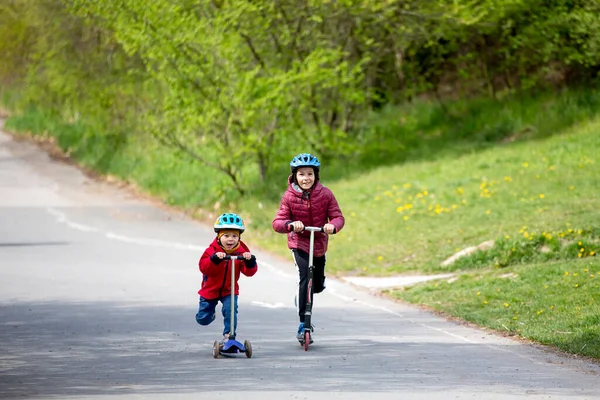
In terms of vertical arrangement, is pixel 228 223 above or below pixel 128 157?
below

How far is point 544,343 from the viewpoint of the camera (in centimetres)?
1205

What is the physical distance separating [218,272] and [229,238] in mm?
397

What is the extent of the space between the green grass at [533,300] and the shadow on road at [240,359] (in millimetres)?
855

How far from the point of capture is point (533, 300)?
48.7 ft

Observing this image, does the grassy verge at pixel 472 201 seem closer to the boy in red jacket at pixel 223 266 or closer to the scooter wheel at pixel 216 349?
the boy in red jacket at pixel 223 266

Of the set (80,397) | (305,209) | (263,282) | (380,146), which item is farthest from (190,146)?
(80,397)

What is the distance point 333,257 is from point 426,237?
1.57 m

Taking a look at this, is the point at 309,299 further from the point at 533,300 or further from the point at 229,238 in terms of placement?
the point at 533,300

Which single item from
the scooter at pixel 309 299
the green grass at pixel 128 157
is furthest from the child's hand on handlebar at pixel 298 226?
the green grass at pixel 128 157

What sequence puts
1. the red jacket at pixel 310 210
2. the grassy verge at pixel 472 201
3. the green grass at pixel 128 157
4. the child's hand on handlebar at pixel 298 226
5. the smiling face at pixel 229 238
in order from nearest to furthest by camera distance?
the smiling face at pixel 229 238 < the child's hand on handlebar at pixel 298 226 < the red jacket at pixel 310 210 < the grassy verge at pixel 472 201 < the green grass at pixel 128 157

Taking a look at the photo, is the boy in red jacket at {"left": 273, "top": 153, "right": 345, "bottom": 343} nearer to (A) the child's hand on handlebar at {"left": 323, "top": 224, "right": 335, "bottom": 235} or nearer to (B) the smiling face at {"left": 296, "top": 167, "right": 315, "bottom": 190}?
(B) the smiling face at {"left": 296, "top": 167, "right": 315, "bottom": 190}

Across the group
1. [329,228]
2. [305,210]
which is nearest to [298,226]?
[329,228]

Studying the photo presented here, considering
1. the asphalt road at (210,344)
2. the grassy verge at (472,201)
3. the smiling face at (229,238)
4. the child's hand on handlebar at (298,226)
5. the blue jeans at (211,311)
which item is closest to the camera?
the asphalt road at (210,344)

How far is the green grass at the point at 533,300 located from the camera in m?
12.5
